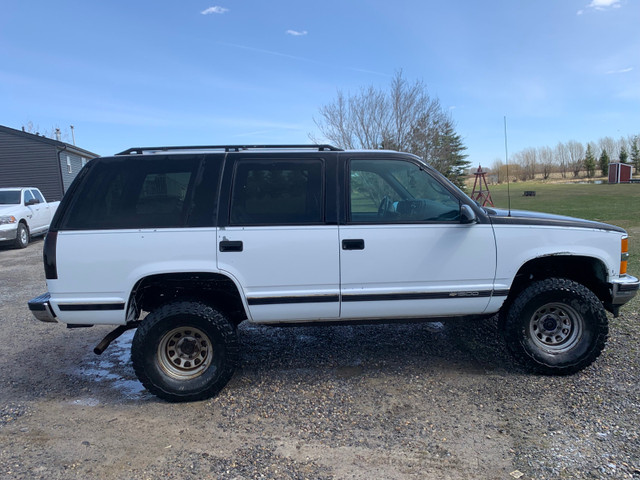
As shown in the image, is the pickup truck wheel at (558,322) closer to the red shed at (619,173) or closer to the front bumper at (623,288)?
the front bumper at (623,288)

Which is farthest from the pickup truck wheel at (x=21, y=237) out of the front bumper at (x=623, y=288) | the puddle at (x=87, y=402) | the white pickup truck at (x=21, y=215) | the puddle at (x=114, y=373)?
the front bumper at (x=623, y=288)

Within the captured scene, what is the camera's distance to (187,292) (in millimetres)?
3836

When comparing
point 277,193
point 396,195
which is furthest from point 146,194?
point 396,195

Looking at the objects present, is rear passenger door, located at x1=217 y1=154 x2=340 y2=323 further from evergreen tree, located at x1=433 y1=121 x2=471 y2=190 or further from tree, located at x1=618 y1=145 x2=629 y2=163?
tree, located at x1=618 y1=145 x2=629 y2=163

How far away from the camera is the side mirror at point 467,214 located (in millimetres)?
3607

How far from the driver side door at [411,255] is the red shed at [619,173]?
64.0 metres

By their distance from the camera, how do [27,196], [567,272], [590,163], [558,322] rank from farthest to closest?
[590,163] → [27,196] → [567,272] → [558,322]

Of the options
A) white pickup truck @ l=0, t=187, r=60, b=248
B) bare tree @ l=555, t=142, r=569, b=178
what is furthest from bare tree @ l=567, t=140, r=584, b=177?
white pickup truck @ l=0, t=187, r=60, b=248

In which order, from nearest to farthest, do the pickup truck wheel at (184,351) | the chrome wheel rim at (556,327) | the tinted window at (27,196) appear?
the pickup truck wheel at (184,351), the chrome wheel rim at (556,327), the tinted window at (27,196)

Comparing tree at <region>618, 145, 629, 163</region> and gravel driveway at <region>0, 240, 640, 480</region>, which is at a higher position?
tree at <region>618, 145, 629, 163</region>

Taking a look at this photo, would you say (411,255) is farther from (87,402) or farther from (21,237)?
(21,237)

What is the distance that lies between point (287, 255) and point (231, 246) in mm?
437

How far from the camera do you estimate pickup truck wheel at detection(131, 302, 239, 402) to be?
357cm

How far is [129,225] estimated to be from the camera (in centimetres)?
352
